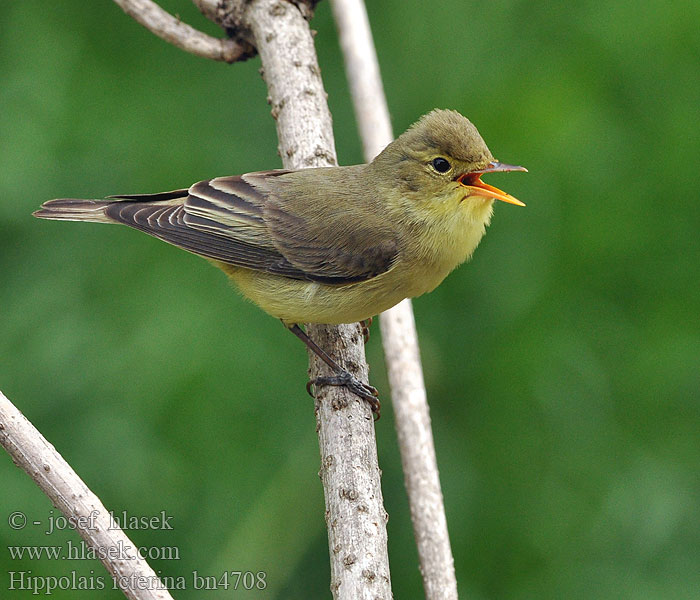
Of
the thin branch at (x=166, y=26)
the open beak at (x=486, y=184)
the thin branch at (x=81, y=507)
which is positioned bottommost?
the thin branch at (x=81, y=507)

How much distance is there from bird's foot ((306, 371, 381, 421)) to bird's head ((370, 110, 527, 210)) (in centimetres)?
82

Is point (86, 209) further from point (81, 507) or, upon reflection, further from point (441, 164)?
point (81, 507)

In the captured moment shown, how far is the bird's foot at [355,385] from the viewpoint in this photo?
3.11 m

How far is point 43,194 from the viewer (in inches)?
156

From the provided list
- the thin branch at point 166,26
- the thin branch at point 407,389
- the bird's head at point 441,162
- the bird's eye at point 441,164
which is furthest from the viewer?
the thin branch at point 166,26

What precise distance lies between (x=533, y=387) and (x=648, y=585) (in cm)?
86

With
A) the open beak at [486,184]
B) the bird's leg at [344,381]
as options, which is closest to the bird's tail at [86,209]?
the bird's leg at [344,381]

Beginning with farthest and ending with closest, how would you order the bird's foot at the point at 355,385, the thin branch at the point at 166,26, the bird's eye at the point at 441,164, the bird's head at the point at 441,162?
1. the thin branch at the point at 166,26
2. the bird's eye at the point at 441,164
3. the bird's head at the point at 441,162
4. the bird's foot at the point at 355,385

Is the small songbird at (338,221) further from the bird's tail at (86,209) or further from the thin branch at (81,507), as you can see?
the thin branch at (81,507)

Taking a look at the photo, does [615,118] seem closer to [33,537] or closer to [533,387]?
[533,387]

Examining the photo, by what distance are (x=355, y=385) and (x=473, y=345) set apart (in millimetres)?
700

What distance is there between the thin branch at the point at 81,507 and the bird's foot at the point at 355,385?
1167mm

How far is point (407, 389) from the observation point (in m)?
3.16

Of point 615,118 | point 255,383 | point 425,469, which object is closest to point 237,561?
point 255,383
